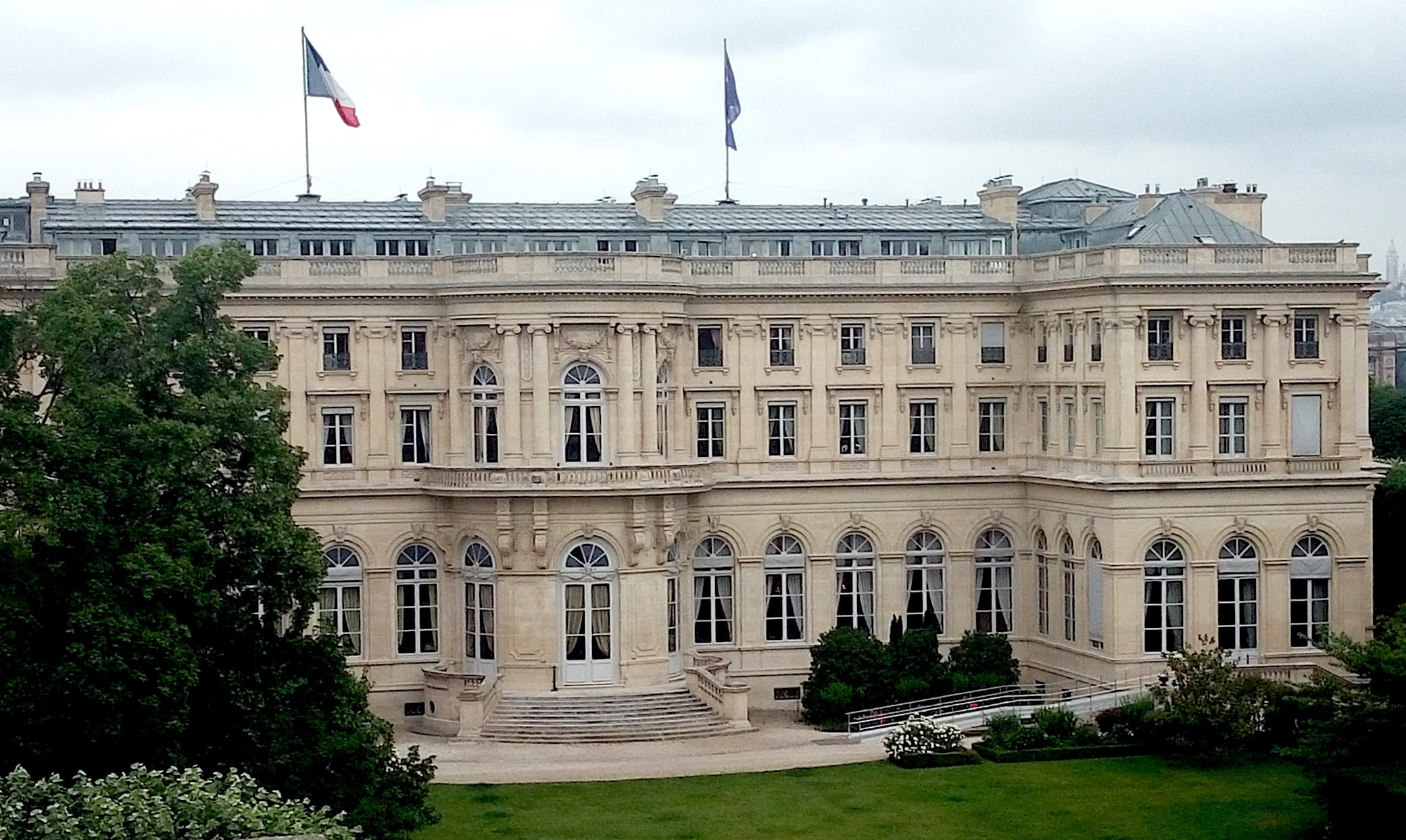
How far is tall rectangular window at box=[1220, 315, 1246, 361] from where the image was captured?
195ft

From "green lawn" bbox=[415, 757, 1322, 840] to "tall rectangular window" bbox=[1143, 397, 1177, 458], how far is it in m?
9.79

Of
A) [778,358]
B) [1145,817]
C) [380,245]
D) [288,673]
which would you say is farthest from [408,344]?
[1145,817]

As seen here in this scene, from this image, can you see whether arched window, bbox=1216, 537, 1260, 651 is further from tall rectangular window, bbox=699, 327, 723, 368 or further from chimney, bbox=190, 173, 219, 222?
chimney, bbox=190, 173, 219, 222

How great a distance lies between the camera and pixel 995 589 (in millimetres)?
63656

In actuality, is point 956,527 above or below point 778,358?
below

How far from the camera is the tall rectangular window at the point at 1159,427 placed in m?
58.9

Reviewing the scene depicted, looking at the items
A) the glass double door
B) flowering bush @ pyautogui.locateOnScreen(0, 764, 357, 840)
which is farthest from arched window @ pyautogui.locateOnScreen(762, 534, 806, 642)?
flowering bush @ pyautogui.locateOnScreen(0, 764, 357, 840)

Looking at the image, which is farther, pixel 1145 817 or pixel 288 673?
pixel 1145 817

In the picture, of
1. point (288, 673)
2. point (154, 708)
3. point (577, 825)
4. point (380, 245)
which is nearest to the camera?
point (154, 708)

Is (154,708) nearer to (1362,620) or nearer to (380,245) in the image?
(380,245)

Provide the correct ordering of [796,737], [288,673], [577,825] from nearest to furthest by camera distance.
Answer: [288,673] → [577,825] → [796,737]

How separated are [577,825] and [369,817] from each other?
20.8 feet

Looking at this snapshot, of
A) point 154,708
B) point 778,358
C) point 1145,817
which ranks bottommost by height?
point 1145,817

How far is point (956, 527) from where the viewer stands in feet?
208
